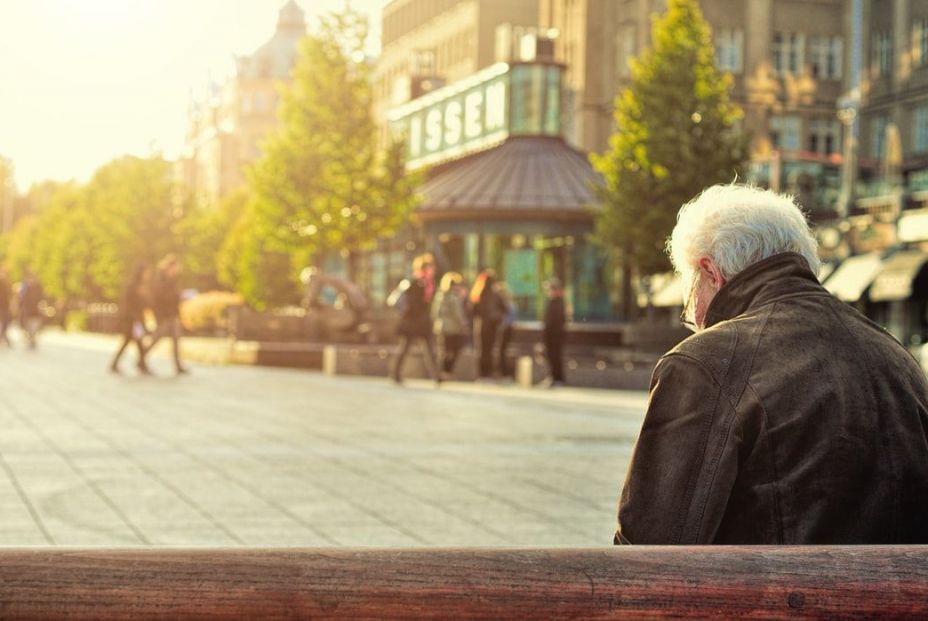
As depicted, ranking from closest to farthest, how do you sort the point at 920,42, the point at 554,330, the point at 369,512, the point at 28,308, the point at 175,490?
the point at 369,512 → the point at 175,490 → the point at 554,330 → the point at 28,308 → the point at 920,42

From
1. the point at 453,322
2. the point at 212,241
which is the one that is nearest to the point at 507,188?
the point at 453,322

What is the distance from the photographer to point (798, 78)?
70562 mm

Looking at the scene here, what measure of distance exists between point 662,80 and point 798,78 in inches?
1548

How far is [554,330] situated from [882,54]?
1800 inches

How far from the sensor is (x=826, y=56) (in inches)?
2808

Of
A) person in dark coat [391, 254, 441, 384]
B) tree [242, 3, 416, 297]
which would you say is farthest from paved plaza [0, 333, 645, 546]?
tree [242, 3, 416, 297]

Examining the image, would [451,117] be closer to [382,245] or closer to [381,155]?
[382,245]

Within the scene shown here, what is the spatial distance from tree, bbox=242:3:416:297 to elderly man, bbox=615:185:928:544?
38.0 m

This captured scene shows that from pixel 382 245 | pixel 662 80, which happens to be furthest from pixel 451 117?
pixel 662 80

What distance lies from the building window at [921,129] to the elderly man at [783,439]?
64.3 m

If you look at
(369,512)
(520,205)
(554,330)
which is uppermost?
(520,205)

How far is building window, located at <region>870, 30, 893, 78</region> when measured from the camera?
223 feet

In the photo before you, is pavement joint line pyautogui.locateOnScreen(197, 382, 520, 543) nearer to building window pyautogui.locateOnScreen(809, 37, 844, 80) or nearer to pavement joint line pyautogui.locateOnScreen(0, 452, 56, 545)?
pavement joint line pyautogui.locateOnScreen(0, 452, 56, 545)

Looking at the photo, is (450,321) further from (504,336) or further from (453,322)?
(504,336)
